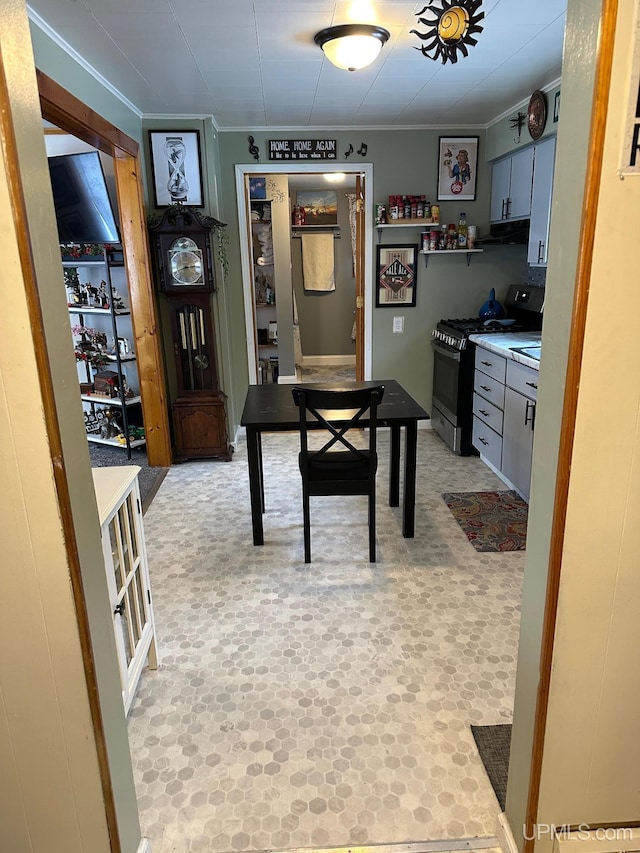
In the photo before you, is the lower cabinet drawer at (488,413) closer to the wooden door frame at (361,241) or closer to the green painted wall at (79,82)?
the wooden door frame at (361,241)

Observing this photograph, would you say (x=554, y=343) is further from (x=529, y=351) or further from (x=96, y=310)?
(x=96, y=310)

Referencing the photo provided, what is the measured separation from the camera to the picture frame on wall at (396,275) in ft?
15.6

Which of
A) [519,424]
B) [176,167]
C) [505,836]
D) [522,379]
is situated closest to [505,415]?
[519,424]

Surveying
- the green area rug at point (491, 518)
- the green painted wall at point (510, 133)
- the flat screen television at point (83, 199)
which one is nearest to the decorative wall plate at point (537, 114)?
the green painted wall at point (510, 133)

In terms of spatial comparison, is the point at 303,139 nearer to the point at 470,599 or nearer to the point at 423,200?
the point at 423,200

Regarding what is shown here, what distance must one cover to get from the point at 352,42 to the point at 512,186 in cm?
211

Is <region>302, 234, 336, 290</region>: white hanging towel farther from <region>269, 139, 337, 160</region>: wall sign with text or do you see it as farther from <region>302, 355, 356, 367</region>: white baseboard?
<region>269, 139, 337, 160</region>: wall sign with text

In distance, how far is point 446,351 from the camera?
4.48 m

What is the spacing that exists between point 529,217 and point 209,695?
3.69 metres

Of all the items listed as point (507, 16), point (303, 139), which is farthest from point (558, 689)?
point (303, 139)

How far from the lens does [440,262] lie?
4.77 metres

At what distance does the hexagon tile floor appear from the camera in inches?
61.4

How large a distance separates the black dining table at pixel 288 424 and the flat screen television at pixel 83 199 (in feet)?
6.11

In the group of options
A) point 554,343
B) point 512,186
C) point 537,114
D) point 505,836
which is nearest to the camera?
point 554,343
